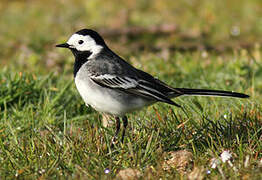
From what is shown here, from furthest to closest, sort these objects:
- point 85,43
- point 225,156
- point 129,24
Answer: point 129,24
point 85,43
point 225,156

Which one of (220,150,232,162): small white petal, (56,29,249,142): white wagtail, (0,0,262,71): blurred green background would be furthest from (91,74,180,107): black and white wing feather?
(0,0,262,71): blurred green background

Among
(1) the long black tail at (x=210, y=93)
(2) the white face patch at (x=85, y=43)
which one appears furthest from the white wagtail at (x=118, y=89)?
(2) the white face patch at (x=85, y=43)

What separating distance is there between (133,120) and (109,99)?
0.66 m

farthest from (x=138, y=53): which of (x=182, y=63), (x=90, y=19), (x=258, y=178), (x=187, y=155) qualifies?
(x=258, y=178)

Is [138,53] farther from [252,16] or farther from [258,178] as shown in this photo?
[258,178]

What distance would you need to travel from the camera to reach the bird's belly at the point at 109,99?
14.7ft

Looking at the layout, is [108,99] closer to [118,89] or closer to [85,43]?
[118,89]

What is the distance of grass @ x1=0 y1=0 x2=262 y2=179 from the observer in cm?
387

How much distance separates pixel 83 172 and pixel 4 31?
897 cm

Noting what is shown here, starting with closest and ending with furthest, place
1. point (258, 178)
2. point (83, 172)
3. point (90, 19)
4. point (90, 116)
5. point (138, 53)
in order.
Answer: point (258, 178) < point (83, 172) < point (90, 116) < point (138, 53) < point (90, 19)

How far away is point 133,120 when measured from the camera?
5.07 metres

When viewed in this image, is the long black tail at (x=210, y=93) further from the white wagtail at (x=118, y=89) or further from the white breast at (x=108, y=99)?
the white breast at (x=108, y=99)

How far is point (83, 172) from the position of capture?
12.1 ft

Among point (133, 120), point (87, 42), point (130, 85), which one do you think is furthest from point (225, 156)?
point (87, 42)
